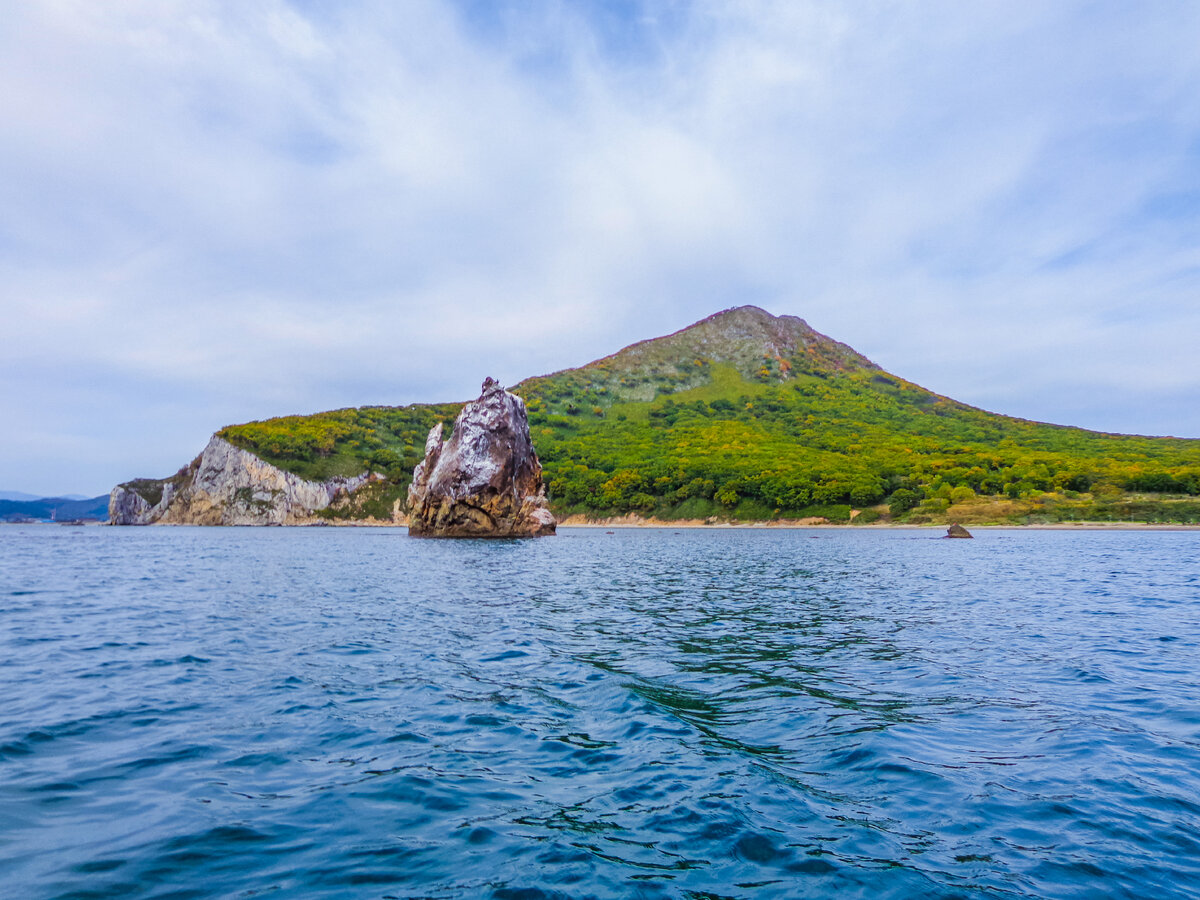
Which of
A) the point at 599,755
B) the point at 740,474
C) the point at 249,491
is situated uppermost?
the point at 740,474

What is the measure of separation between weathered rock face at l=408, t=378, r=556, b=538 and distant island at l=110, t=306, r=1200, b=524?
56.9 m

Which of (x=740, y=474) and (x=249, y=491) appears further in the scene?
(x=249, y=491)

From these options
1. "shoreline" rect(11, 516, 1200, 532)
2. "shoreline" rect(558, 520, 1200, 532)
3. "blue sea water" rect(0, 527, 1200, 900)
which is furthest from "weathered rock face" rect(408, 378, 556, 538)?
"blue sea water" rect(0, 527, 1200, 900)

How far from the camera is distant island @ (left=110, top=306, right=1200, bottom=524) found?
346 ft

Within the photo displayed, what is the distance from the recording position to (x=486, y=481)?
70.9 m

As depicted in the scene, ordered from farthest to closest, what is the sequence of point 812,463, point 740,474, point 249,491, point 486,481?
point 249,491, point 812,463, point 740,474, point 486,481

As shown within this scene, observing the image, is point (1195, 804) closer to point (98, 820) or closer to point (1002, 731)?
point (1002, 731)

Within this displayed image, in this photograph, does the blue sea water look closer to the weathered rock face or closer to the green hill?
the weathered rock face

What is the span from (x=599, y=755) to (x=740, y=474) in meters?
128

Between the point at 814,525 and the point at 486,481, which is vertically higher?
the point at 486,481

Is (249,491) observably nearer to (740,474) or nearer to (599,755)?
(740,474)

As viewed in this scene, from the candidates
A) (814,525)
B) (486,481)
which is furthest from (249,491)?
(814,525)

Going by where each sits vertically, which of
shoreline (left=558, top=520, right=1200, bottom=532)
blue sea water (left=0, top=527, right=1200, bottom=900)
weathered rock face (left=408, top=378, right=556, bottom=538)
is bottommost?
blue sea water (left=0, top=527, right=1200, bottom=900)

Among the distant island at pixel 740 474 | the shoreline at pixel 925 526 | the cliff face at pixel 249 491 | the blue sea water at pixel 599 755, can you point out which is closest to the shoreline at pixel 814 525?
the shoreline at pixel 925 526
